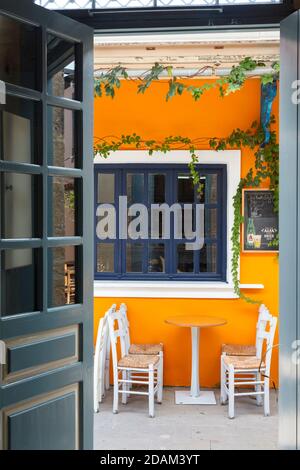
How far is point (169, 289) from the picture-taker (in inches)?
247

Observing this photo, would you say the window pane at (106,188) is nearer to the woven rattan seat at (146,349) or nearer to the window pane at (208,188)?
the window pane at (208,188)

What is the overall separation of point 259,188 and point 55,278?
3.79 m

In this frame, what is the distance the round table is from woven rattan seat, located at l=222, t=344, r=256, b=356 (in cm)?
33

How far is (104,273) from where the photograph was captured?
6512 mm

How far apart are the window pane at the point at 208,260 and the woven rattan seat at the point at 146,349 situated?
1.05 metres

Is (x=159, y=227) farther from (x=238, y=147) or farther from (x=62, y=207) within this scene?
(x=62, y=207)

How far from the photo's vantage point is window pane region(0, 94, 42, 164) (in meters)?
2.72

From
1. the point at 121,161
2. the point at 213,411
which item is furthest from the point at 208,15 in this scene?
the point at 213,411

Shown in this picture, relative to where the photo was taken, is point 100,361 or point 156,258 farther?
point 156,258

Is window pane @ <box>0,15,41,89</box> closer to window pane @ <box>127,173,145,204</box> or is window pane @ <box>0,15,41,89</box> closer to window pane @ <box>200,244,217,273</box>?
window pane @ <box>127,173,145,204</box>

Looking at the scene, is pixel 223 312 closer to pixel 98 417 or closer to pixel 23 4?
pixel 98 417

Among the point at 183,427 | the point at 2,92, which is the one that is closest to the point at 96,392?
the point at 183,427

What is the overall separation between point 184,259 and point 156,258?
0.33 meters

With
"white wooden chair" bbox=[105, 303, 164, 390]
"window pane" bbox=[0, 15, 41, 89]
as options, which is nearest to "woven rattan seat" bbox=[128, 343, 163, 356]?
"white wooden chair" bbox=[105, 303, 164, 390]
